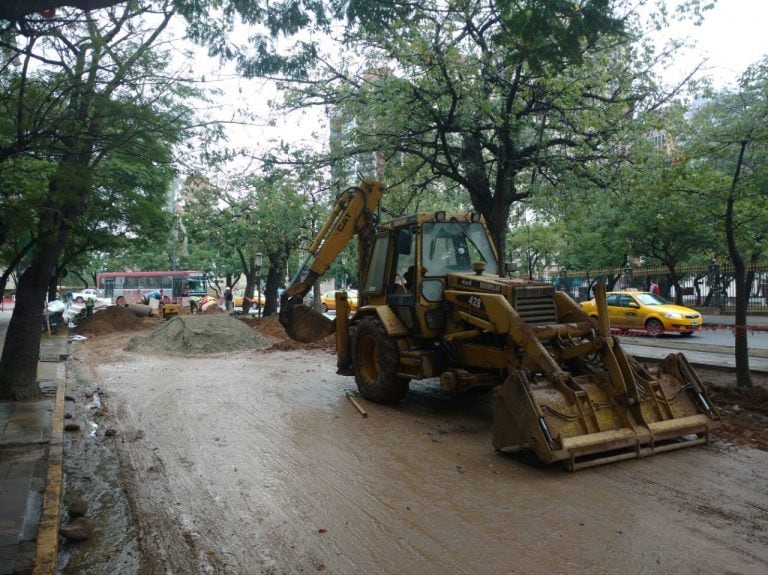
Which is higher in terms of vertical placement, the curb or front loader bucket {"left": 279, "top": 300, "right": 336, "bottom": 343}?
front loader bucket {"left": 279, "top": 300, "right": 336, "bottom": 343}

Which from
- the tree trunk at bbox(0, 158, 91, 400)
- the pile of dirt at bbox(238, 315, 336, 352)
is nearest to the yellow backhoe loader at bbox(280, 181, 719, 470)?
the tree trunk at bbox(0, 158, 91, 400)

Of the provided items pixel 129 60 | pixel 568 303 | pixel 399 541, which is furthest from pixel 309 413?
pixel 129 60

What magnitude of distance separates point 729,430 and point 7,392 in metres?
10.0

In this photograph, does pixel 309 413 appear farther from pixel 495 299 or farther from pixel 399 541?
pixel 399 541

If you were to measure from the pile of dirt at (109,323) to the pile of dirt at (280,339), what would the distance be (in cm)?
578

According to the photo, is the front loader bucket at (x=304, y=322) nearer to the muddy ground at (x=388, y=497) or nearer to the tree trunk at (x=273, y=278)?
the muddy ground at (x=388, y=497)

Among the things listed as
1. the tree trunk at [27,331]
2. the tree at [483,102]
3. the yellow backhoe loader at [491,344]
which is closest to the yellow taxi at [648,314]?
the tree at [483,102]

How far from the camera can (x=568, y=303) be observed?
7.32 m

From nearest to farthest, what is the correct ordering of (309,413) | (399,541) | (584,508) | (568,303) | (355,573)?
(355,573), (399,541), (584,508), (568,303), (309,413)

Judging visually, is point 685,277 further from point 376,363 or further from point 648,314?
point 376,363

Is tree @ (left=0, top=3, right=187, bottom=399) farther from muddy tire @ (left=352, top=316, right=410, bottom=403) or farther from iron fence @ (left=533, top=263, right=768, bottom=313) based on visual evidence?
iron fence @ (left=533, top=263, right=768, bottom=313)

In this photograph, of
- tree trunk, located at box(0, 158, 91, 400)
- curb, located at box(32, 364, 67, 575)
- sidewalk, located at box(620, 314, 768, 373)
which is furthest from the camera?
sidewalk, located at box(620, 314, 768, 373)

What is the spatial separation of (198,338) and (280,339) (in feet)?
11.1

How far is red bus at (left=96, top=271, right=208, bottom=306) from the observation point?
143 ft
